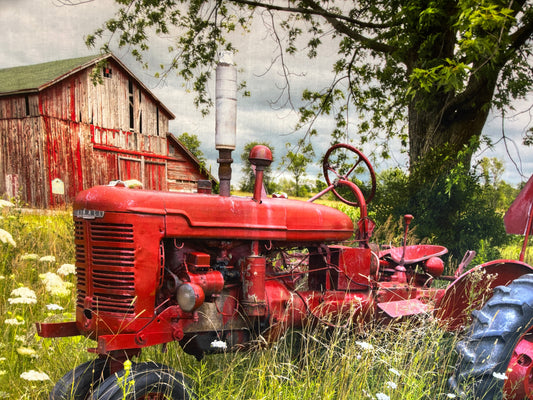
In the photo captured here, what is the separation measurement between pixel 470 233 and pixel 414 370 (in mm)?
4982

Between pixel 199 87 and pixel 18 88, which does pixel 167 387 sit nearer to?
pixel 199 87

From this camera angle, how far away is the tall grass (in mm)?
2574

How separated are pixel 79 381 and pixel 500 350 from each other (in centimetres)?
224

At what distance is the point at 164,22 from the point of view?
9.37 m

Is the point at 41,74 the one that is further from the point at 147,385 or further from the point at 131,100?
the point at 147,385

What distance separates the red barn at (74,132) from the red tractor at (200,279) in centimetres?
1086

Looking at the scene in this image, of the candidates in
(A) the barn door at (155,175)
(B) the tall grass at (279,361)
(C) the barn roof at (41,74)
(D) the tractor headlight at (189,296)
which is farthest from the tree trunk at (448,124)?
(A) the barn door at (155,175)

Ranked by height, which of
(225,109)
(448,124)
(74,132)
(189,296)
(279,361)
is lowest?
(279,361)

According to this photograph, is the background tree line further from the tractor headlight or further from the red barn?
the red barn

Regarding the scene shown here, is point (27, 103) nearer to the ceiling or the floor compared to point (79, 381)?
nearer to the ceiling

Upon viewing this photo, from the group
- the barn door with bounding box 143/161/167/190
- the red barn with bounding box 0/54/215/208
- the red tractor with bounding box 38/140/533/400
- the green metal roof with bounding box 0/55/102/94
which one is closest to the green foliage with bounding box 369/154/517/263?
the red tractor with bounding box 38/140/533/400

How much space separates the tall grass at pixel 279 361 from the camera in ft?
8.45

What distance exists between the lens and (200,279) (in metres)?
2.47

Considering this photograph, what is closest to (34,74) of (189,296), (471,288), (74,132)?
(74,132)
